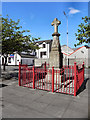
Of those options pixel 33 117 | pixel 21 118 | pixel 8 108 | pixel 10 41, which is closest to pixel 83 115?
pixel 33 117

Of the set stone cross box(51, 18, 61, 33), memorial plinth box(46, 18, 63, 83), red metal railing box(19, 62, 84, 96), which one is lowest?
red metal railing box(19, 62, 84, 96)

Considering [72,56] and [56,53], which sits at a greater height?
[72,56]

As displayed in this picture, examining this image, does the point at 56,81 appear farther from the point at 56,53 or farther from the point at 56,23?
the point at 56,23

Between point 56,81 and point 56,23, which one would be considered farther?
point 56,23

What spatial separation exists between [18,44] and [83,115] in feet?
27.3

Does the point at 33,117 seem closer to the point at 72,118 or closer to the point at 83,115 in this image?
the point at 72,118

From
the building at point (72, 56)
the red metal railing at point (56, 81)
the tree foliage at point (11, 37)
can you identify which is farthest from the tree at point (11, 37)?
the building at point (72, 56)

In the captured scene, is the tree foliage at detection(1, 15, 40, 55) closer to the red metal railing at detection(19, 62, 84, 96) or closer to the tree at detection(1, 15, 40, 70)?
the tree at detection(1, 15, 40, 70)

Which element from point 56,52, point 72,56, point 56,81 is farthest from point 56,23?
point 72,56

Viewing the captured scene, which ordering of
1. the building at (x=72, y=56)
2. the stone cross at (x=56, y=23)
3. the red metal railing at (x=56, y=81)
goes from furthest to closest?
the building at (x=72, y=56) < the stone cross at (x=56, y=23) < the red metal railing at (x=56, y=81)

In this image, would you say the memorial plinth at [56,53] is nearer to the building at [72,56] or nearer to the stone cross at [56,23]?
the stone cross at [56,23]

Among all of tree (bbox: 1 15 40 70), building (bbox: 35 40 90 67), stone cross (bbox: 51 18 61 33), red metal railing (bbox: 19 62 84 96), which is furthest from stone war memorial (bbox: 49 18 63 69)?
building (bbox: 35 40 90 67)

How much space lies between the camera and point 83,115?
10.6 feet

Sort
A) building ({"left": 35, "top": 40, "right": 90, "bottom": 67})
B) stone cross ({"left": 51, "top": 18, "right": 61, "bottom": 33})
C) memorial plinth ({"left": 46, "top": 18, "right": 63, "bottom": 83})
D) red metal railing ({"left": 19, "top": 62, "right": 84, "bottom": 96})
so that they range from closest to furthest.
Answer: red metal railing ({"left": 19, "top": 62, "right": 84, "bottom": 96})
memorial plinth ({"left": 46, "top": 18, "right": 63, "bottom": 83})
stone cross ({"left": 51, "top": 18, "right": 61, "bottom": 33})
building ({"left": 35, "top": 40, "right": 90, "bottom": 67})
